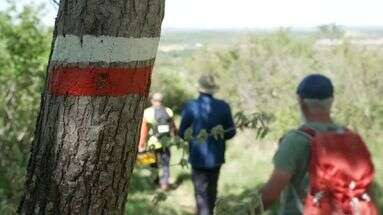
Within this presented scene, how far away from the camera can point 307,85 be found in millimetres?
3324

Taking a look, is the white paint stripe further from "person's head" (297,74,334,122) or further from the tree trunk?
Answer: "person's head" (297,74,334,122)

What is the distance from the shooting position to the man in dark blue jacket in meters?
6.39

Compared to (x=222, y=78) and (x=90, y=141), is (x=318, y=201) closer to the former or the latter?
(x=90, y=141)

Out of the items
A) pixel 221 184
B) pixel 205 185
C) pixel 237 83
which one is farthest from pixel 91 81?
pixel 237 83

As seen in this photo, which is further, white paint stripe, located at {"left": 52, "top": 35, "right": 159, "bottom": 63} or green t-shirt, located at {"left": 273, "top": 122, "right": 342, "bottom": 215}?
green t-shirt, located at {"left": 273, "top": 122, "right": 342, "bottom": 215}

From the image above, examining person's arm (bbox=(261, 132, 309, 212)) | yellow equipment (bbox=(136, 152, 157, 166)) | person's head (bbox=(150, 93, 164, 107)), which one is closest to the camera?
person's arm (bbox=(261, 132, 309, 212))

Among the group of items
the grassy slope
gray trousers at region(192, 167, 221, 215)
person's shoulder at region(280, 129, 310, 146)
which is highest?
person's shoulder at region(280, 129, 310, 146)

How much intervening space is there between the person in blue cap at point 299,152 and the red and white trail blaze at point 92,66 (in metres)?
1.75

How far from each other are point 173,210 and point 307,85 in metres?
5.02

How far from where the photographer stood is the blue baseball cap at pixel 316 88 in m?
3.29

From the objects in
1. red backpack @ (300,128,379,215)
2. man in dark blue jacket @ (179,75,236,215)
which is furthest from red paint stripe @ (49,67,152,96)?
man in dark blue jacket @ (179,75,236,215)

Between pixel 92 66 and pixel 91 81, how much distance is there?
3 centimetres

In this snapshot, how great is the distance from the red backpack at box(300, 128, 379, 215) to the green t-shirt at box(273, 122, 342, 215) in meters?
0.06

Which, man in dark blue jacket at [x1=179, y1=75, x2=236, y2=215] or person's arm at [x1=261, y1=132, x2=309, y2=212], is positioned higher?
person's arm at [x1=261, y1=132, x2=309, y2=212]
